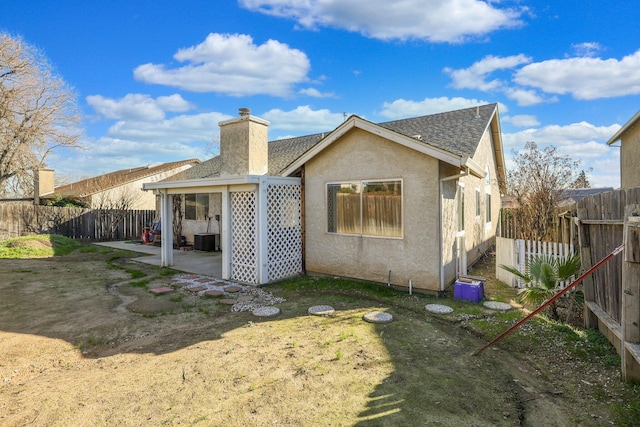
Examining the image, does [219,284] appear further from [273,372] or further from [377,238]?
[273,372]

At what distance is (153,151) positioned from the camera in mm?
37812

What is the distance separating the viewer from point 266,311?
6348 millimetres

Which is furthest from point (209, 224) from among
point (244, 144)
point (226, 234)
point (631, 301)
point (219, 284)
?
point (631, 301)

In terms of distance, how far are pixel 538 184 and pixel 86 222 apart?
892 inches

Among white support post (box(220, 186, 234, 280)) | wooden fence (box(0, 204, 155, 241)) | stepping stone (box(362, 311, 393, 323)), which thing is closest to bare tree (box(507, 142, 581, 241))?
stepping stone (box(362, 311, 393, 323))

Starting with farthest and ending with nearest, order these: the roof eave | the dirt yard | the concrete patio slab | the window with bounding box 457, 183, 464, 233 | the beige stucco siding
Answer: the concrete patio slab, the window with bounding box 457, 183, 464, 233, the beige stucco siding, the roof eave, the dirt yard

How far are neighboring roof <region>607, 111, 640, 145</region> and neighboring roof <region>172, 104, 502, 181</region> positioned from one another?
387 cm

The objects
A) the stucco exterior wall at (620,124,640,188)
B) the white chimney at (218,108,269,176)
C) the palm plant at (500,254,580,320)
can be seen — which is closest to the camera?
the palm plant at (500,254,580,320)

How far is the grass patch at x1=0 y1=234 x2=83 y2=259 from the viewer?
1260cm

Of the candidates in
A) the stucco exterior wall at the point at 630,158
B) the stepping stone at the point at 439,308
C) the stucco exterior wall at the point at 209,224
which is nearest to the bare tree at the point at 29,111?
the stucco exterior wall at the point at 209,224

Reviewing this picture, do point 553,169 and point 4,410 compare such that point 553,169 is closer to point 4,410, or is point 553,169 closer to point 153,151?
point 4,410

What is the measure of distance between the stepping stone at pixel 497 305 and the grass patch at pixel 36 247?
15404 mm

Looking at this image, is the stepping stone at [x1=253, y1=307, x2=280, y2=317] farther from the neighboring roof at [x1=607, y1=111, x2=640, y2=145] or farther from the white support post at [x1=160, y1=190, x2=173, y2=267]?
the neighboring roof at [x1=607, y1=111, x2=640, y2=145]

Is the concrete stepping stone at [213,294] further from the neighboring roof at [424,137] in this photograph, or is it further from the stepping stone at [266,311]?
the neighboring roof at [424,137]
